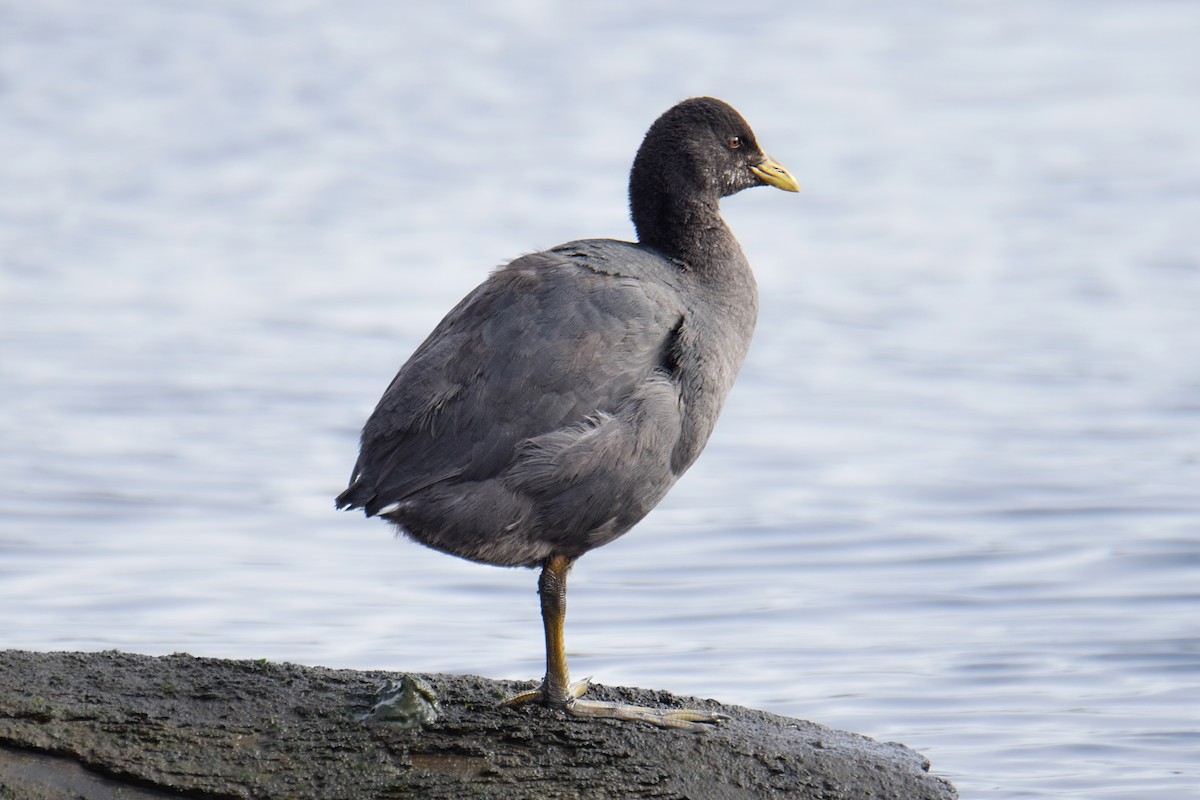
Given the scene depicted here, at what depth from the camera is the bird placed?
200 inches

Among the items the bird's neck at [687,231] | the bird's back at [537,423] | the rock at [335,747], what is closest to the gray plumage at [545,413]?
the bird's back at [537,423]

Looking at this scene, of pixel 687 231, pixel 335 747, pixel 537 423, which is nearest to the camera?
pixel 335 747

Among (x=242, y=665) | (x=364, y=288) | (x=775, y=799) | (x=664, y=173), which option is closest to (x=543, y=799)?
(x=775, y=799)

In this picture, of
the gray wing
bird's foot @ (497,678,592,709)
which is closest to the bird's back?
the gray wing

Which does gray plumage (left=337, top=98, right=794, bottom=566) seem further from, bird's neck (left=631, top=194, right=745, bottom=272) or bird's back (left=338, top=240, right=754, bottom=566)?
bird's neck (left=631, top=194, right=745, bottom=272)

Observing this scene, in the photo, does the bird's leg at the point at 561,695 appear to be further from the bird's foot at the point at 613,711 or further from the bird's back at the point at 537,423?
the bird's back at the point at 537,423

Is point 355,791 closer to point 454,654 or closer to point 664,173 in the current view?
point 664,173

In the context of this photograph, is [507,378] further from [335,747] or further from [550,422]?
[335,747]

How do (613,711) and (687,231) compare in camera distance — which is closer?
(613,711)

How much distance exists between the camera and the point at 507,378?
5.14 meters

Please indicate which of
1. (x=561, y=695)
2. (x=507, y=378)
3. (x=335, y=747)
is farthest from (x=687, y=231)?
(x=335, y=747)

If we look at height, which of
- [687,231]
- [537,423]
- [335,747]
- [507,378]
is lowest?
[335,747]

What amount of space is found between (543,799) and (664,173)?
86.2 inches

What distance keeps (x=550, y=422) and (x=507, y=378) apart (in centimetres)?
17
